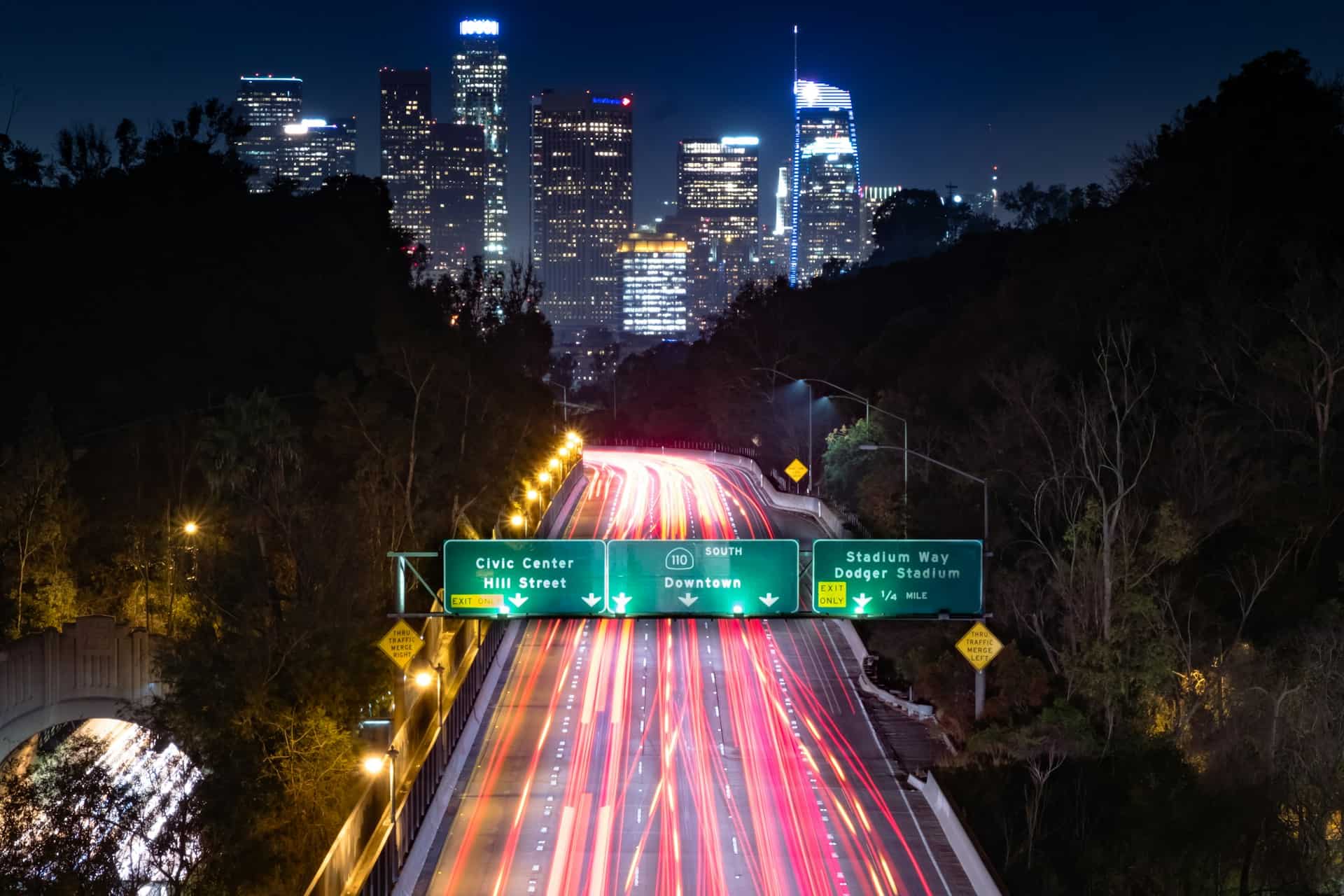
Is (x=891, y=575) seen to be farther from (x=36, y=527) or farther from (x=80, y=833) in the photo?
(x=36, y=527)

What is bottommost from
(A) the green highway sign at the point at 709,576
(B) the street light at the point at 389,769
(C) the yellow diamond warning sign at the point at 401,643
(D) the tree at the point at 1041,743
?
(D) the tree at the point at 1041,743

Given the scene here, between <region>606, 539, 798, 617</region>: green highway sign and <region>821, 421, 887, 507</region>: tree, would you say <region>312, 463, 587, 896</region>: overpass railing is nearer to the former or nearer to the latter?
<region>606, 539, 798, 617</region>: green highway sign

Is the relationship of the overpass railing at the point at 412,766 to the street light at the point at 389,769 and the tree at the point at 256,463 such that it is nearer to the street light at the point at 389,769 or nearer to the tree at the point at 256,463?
the street light at the point at 389,769

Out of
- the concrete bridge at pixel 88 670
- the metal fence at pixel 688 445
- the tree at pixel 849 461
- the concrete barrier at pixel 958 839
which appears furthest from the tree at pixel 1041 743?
the metal fence at pixel 688 445

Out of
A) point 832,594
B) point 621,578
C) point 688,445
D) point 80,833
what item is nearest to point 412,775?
point 621,578

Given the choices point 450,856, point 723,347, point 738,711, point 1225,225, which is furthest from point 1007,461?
point 723,347

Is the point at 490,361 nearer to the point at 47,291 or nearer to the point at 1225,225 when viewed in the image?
the point at 47,291
